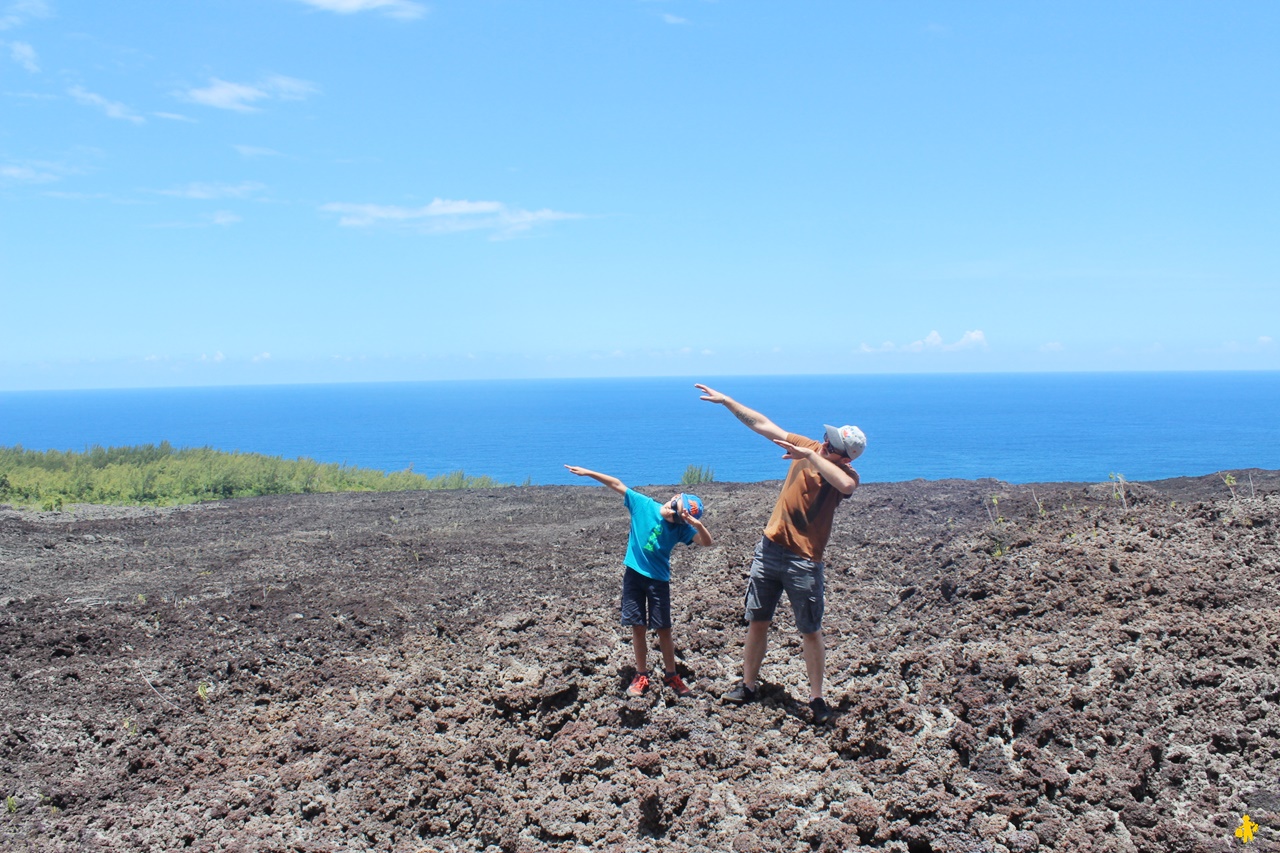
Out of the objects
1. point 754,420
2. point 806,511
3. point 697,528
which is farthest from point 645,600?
point 754,420

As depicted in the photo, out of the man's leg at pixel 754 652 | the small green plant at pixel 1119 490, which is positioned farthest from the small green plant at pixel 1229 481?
the man's leg at pixel 754 652

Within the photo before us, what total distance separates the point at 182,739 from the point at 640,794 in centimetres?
307

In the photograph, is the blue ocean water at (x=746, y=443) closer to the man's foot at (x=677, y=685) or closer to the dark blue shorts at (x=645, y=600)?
the man's foot at (x=677, y=685)

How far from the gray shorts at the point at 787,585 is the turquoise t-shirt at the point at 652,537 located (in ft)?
1.64

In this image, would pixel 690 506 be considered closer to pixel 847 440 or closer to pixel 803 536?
pixel 803 536

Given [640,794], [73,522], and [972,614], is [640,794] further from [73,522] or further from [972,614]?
[73,522]

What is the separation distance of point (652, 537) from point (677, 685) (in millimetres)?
1079

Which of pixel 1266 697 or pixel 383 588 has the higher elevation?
pixel 1266 697

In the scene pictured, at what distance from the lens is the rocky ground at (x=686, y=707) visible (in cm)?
409

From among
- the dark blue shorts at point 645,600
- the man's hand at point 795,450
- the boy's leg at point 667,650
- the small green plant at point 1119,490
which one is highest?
the man's hand at point 795,450

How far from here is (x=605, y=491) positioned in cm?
1525

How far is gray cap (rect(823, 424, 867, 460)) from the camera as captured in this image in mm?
4676

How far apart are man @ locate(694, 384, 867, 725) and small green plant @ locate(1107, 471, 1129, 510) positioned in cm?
445

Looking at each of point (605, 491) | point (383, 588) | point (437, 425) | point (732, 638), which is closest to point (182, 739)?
point (383, 588)
